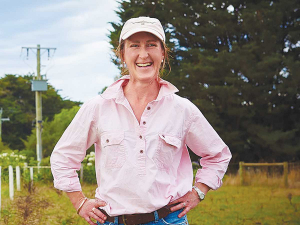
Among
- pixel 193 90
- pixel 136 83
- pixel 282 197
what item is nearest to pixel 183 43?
pixel 193 90

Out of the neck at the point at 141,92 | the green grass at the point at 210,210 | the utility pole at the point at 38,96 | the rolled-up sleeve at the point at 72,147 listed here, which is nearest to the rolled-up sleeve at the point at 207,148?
the neck at the point at 141,92

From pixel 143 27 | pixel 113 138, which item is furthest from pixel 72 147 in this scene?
pixel 143 27

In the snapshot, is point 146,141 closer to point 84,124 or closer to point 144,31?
point 84,124

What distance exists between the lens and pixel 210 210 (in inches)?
368

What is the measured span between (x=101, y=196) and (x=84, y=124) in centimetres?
44

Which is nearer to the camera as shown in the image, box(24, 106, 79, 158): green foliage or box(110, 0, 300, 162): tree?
box(110, 0, 300, 162): tree

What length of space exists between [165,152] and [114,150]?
294mm

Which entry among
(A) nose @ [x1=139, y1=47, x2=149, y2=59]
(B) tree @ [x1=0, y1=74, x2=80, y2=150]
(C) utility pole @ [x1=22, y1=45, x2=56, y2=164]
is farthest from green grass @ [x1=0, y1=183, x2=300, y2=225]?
(B) tree @ [x1=0, y1=74, x2=80, y2=150]

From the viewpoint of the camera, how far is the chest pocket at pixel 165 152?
8.92ft

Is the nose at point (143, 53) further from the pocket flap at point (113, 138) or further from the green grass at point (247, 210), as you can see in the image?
the green grass at point (247, 210)

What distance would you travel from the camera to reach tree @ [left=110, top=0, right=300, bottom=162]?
18.8 meters

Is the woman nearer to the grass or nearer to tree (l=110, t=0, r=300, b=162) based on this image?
the grass

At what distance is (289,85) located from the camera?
18.7 meters

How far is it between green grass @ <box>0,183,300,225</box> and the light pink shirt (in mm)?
3953
